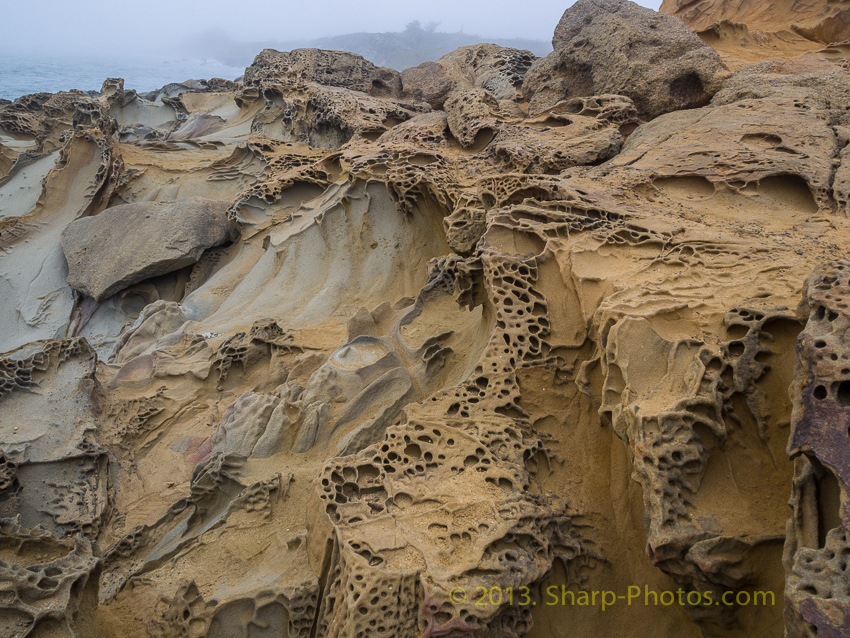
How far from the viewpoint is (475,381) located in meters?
2.65

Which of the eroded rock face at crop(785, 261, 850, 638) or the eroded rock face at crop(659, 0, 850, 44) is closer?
the eroded rock face at crop(785, 261, 850, 638)

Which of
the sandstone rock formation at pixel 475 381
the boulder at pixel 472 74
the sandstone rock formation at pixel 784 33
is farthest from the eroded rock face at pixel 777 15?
the boulder at pixel 472 74

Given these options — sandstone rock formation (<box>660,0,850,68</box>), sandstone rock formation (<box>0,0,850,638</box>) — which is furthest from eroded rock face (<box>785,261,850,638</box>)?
sandstone rock formation (<box>660,0,850,68</box>)

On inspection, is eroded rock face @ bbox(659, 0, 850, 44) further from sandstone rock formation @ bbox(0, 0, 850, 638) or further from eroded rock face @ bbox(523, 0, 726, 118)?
eroded rock face @ bbox(523, 0, 726, 118)

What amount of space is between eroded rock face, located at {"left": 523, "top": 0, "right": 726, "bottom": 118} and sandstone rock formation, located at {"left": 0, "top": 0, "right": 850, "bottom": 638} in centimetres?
4

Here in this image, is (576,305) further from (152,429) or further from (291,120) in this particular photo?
(291,120)

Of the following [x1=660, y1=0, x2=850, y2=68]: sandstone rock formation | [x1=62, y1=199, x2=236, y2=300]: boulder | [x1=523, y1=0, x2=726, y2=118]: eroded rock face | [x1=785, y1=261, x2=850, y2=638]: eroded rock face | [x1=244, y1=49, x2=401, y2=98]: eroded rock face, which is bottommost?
[x1=62, y1=199, x2=236, y2=300]: boulder

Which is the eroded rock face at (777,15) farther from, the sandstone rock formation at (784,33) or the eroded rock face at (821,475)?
the eroded rock face at (821,475)

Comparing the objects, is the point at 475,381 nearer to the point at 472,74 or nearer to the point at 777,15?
the point at 472,74

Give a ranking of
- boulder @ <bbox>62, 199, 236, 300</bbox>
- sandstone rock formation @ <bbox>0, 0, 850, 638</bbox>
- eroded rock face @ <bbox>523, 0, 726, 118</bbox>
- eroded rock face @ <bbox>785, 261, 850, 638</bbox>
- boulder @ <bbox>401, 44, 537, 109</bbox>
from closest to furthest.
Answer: eroded rock face @ <bbox>785, 261, 850, 638</bbox> < sandstone rock formation @ <bbox>0, 0, 850, 638</bbox> < eroded rock face @ <bbox>523, 0, 726, 118</bbox> < boulder @ <bbox>62, 199, 236, 300</bbox> < boulder @ <bbox>401, 44, 537, 109</bbox>

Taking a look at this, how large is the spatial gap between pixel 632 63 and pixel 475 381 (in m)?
4.42

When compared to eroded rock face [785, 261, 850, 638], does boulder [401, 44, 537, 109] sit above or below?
above

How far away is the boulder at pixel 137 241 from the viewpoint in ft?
19.3

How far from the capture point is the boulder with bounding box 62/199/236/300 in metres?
5.88
